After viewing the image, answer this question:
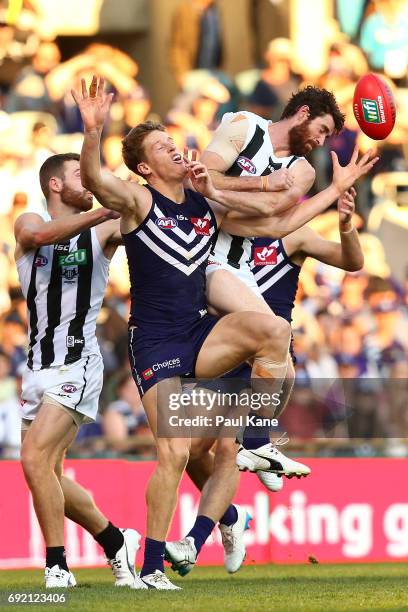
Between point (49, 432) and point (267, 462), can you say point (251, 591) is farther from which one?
point (49, 432)

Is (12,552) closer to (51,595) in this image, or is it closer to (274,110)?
(51,595)

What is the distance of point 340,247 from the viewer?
419 inches

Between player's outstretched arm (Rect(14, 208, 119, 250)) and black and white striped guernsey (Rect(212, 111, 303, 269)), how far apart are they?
33.3 inches

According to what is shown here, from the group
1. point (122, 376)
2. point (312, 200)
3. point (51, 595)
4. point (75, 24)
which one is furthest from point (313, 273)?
point (51, 595)

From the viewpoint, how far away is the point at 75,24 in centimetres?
2077

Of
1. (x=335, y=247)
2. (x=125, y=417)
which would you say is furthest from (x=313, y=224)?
(x=335, y=247)

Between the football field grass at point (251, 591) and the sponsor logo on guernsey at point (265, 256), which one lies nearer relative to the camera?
the football field grass at point (251, 591)

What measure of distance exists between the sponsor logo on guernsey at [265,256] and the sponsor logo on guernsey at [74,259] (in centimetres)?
127

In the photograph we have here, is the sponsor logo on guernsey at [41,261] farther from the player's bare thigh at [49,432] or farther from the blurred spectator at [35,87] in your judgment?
the blurred spectator at [35,87]

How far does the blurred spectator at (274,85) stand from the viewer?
59.4ft

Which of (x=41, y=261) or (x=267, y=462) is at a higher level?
(x=41, y=261)

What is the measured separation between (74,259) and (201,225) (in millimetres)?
900

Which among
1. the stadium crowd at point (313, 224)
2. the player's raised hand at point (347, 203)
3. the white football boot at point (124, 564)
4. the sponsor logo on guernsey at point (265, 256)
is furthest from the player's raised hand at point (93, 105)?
the stadium crowd at point (313, 224)

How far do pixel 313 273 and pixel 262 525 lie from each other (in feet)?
12.8
